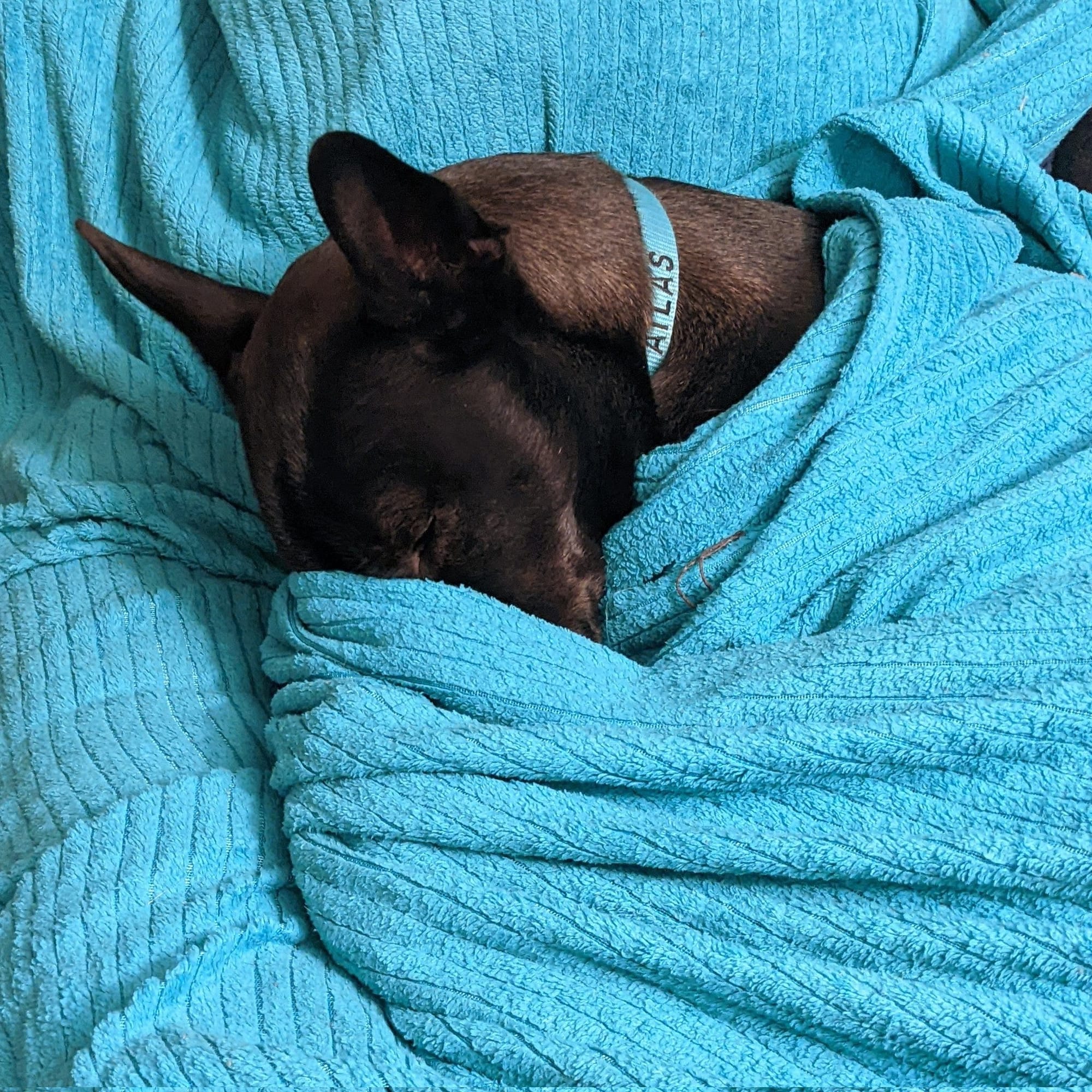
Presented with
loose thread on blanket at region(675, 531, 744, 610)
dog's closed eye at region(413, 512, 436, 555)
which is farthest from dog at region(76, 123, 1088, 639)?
loose thread on blanket at region(675, 531, 744, 610)

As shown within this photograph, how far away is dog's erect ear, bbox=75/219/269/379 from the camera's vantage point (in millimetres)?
1490

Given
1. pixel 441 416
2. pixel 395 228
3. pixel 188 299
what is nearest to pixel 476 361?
pixel 441 416

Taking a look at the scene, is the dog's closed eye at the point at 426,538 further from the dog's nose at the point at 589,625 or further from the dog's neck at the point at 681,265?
the dog's neck at the point at 681,265

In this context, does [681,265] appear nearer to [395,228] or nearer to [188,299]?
[395,228]

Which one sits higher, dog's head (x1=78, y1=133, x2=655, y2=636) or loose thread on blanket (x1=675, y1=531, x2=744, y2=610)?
dog's head (x1=78, y1=133, x2=655, y2=636)

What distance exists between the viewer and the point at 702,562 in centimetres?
131

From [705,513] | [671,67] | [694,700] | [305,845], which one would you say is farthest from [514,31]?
[305,845]

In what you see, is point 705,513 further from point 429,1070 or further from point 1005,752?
point 429,1070

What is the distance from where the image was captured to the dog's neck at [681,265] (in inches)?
55.1

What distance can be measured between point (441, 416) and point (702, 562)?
0.37 meters

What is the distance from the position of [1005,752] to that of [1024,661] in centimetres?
11

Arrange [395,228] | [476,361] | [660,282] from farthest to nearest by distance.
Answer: [660,282] < [476,361] < [395,228]

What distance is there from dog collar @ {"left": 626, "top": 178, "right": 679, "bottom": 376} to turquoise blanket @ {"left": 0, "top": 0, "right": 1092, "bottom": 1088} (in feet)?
0.54

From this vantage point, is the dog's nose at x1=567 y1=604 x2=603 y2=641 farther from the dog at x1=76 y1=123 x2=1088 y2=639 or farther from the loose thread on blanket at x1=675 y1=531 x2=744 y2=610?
the loose thread on blanket at x1=675 y1=531 x2=744 y2=610
